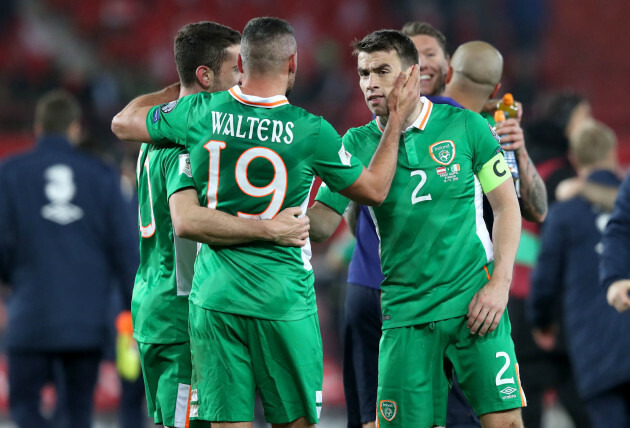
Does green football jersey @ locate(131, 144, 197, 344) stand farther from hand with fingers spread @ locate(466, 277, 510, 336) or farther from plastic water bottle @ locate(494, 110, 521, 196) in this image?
plastic water bottle @ locate(494, 110, 521, 196)

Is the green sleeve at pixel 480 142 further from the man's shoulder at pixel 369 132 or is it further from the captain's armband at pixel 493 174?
the man's shoulder at pixel 369 132

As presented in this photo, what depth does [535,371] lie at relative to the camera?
6691mm

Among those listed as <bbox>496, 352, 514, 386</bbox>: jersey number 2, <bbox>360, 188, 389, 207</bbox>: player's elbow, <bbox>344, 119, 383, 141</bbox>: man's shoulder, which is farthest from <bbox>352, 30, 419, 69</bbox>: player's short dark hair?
<bbox>496, 352, 514, 386</bbox>: jersey number 2

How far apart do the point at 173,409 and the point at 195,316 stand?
1.82ft

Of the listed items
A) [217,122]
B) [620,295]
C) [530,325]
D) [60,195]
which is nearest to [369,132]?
[217,122]

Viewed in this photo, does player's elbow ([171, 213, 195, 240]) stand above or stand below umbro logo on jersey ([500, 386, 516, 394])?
above

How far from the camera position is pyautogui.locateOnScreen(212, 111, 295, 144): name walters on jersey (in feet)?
11.6

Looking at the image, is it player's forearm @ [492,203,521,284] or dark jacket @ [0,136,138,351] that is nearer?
player's forearm @ [492,203,521,284]

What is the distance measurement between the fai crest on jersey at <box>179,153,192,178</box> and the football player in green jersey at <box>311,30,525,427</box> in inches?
31.9

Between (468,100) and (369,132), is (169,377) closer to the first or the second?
(369,132)

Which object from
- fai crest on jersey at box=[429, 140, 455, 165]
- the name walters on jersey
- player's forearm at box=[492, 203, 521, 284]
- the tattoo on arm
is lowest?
player's forearm at box=[492, 203, 521, 284]

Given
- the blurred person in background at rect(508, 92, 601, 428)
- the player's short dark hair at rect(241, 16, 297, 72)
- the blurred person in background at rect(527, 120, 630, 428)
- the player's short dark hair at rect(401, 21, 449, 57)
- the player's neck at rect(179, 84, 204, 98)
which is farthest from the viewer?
the blurred person in background at rect(508, 92, 601, 428)

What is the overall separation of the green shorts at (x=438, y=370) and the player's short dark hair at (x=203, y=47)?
1.41 m

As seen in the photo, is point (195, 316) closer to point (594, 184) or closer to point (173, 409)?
point (173, 409)
